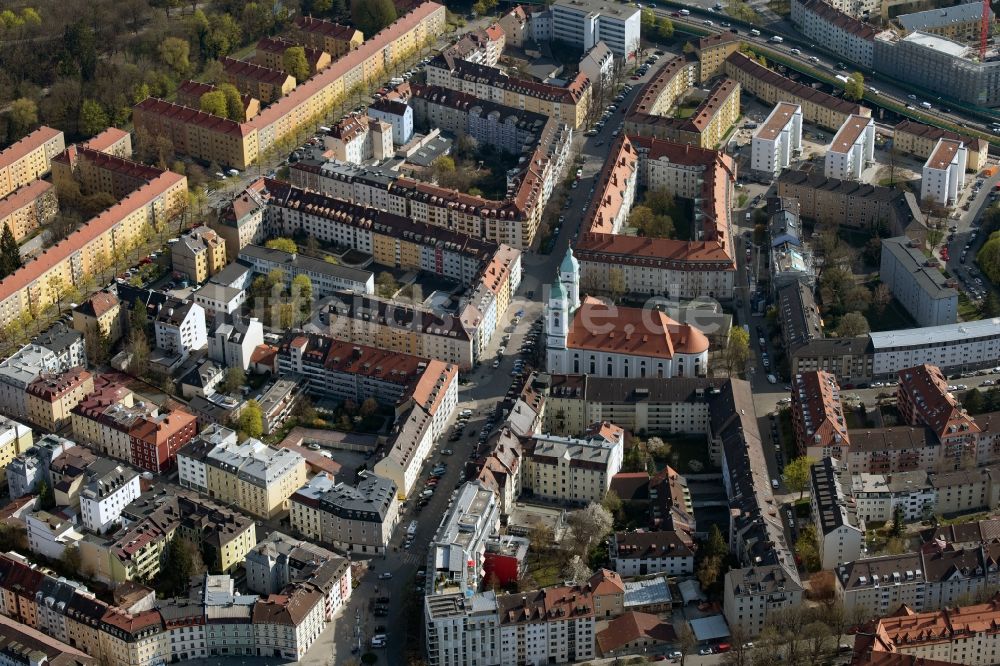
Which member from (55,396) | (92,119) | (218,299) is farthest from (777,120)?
(55,396)

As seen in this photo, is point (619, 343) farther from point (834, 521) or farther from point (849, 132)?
point (849, 132)

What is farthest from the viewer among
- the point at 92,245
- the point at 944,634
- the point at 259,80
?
the point at 259,80

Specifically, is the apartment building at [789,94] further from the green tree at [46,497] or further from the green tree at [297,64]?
the green tree at [46,497]

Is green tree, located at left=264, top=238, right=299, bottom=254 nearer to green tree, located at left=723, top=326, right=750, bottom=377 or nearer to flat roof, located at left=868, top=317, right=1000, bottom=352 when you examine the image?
green tree, located at left=723, top=326, right=750, bottom=377

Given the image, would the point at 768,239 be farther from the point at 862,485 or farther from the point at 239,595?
the point at 239,595

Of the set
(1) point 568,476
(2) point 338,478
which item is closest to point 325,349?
(2) point 338,478

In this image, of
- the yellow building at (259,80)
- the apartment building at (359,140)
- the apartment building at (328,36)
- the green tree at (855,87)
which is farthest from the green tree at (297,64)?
the green tree at (855,87)

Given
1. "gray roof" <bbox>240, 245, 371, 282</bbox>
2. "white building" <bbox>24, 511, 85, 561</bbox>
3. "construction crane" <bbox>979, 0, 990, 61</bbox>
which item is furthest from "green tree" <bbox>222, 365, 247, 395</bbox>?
"construction crane" <bbox>979, 0, 990, 61</bbox>
